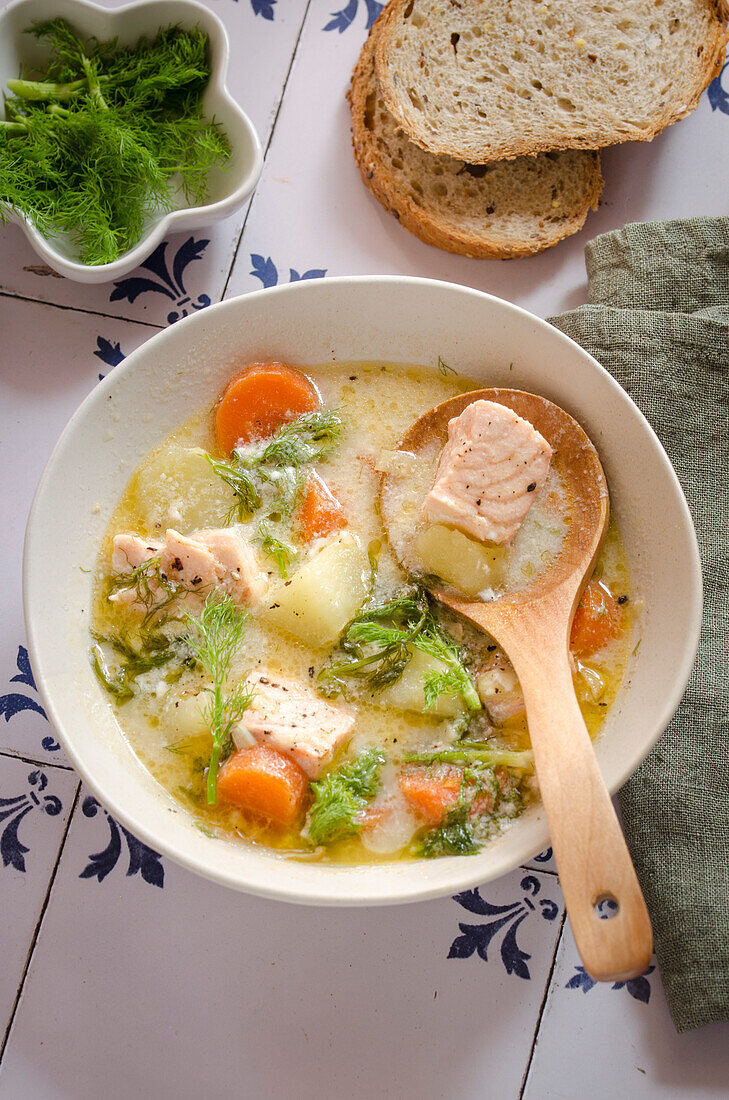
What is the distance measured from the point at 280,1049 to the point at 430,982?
0.45 meters

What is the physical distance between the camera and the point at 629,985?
8.12 feet

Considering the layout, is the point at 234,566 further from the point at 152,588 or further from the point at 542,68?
the point at 542,68

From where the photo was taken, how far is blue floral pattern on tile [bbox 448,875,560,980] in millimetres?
2496

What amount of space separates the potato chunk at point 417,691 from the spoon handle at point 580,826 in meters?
0.20

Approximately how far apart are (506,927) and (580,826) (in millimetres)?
682

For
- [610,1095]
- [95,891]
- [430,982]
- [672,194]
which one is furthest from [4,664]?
[672,194]

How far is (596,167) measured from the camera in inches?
109

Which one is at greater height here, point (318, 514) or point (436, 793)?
point (318, 514)

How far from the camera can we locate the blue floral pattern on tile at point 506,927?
2496 millimetres

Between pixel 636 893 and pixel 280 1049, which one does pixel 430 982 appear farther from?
pixel 636 893

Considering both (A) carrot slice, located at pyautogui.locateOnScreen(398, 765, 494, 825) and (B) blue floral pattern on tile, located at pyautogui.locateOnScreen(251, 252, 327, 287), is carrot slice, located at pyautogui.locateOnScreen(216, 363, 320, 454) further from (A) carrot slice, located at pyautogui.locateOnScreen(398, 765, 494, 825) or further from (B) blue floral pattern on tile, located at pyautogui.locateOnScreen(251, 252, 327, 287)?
(A) carrot slice, located at pyautogui.locateOnScreen(398, 765, 494, 825)

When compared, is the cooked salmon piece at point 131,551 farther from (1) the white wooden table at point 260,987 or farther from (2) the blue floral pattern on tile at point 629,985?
(2) the blue floral pattern on tile at point 629,985

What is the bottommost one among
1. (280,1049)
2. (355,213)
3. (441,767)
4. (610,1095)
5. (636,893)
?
(280,1049)

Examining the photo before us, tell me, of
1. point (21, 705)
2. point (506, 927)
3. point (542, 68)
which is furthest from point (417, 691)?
point (542, 68)
